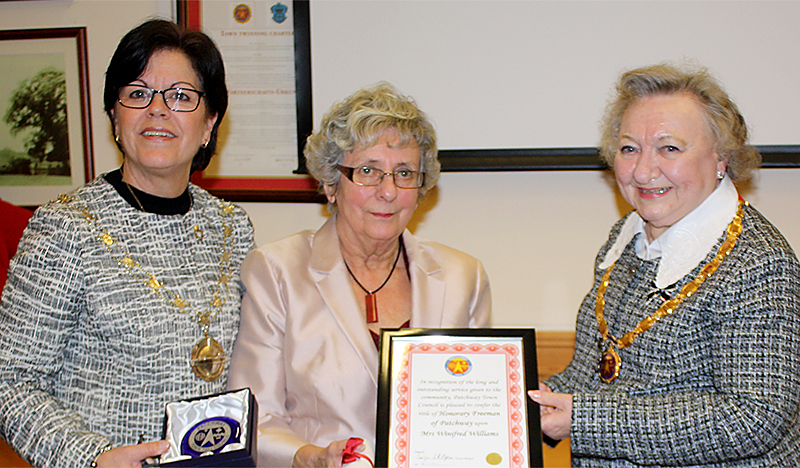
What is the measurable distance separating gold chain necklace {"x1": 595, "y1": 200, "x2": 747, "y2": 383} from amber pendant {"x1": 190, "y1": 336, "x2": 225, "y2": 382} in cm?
112

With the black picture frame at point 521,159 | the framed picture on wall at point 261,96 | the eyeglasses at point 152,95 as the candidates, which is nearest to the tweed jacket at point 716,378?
the black picture frame at point 521,159

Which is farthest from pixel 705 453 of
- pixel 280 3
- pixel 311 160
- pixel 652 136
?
A: pixel 280 3

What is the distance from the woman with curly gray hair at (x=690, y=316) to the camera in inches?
63.7

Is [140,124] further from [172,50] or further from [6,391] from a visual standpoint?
[6,391]

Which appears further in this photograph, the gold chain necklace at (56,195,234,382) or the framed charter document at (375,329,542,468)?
the gold chain necklace at (56,195,234,382)

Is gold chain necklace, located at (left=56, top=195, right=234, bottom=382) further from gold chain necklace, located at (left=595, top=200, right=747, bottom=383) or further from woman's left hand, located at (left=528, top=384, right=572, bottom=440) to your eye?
gold chain necklace, located at (left=595, top=200, right=747, bottom=383)

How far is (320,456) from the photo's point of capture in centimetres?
177

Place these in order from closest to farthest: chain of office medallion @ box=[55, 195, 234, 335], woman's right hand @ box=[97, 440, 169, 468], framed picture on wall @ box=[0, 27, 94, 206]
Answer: woman's right hand @ box=[97, 440, 169, 468]
chain of office medallion @ box=[55, 195, 234, 335]
framed picture on wall @ box=[0, 27, 94, 206]

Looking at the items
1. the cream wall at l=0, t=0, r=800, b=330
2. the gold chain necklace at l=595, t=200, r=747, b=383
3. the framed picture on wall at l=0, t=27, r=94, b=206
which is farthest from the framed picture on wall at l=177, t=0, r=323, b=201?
the gold chain necklace at l=595, t=200, r=747, b=383

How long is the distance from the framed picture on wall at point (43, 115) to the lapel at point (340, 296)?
1.56 meters

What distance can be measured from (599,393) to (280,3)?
2078mm

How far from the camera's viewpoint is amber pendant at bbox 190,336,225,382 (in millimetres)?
1874

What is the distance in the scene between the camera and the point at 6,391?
1.68m

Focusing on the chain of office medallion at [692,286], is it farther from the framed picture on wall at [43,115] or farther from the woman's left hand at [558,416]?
the framed picture on wall at [43,115]
